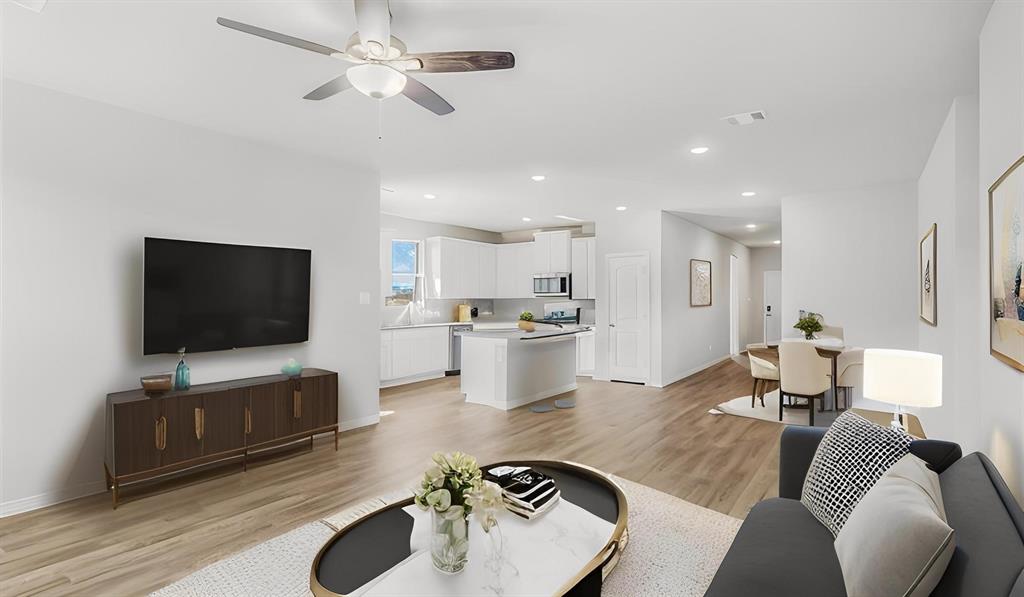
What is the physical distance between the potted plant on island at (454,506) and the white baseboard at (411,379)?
18.0 feet

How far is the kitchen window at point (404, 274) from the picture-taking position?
7.62m

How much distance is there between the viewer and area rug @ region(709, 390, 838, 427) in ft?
16.8

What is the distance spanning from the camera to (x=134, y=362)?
3.42 metres

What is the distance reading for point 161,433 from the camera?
3178 millimetres

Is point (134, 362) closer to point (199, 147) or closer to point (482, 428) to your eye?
Answer: point (199, 147)

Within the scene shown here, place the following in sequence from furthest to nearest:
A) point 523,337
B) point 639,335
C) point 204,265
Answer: point 639,335, point 523,337, point 204,265

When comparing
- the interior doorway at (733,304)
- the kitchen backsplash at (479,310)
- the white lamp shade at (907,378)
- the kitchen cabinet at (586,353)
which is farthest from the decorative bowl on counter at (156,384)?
the interior doorway at (733,304)

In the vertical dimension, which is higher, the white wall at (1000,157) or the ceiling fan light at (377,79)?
the ceiling fan light at (377,79)

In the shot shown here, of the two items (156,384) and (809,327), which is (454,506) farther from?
(809,327)

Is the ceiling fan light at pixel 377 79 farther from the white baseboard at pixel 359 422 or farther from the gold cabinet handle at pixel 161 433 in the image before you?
the white baseboard at pixel 359 422

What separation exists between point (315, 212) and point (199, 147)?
102 cm

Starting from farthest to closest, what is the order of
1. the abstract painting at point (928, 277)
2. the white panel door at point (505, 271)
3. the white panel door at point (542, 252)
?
1. the white panel door at point (505, 271)
2. the white panel door at point (542, 252)
3. the abstract painting at point (928, 277)

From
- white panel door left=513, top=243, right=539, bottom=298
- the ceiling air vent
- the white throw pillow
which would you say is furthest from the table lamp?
white panel door left=513, top=243, right=539, bottom=298

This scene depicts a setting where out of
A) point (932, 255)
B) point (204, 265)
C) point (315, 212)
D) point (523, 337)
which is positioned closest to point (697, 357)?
point (523, 337)
